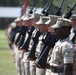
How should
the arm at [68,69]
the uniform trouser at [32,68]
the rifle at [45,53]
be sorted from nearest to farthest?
the arm at [68,69] < the rifle at [45,53] < the uniform trouser at [32,68]

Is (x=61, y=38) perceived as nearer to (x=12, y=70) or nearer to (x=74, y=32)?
(x=74, y=32)

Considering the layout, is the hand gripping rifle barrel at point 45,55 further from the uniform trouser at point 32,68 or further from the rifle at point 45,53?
the uniform trouser at point 32,68

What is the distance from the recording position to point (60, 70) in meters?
8.79

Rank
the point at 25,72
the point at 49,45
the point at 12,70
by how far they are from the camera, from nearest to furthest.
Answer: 1. the point at 49,45
2. the point at 25,72
3. the point at 12,70

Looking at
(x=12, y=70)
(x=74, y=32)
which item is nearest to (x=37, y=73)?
(x=74, y=32)

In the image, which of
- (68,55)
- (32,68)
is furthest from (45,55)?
(32,68)

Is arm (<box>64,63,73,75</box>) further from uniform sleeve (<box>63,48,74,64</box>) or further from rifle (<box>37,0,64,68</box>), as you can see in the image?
rifle (<box>37,0,64,68</box>)

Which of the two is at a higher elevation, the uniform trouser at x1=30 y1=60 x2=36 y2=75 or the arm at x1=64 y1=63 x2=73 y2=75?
the arm at x1=64 y1=63 x2=73 y2=75

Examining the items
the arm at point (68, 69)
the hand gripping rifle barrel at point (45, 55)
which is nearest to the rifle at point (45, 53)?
the hand gripping rifle barrel at point (45, 55)

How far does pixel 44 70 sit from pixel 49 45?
1.02m

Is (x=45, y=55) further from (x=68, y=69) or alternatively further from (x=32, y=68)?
(x=32, y=68)

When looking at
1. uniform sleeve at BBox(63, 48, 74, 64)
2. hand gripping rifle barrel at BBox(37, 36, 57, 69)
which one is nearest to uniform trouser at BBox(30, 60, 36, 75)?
hand gripping rifle barrel at BBox(37, 36, 57, 69)

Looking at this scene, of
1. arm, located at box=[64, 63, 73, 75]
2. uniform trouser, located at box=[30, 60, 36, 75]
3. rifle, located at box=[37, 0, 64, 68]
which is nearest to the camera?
arm, located at box=[64, 63, 73, 75]

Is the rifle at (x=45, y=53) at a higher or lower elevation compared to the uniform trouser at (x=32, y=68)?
higher
